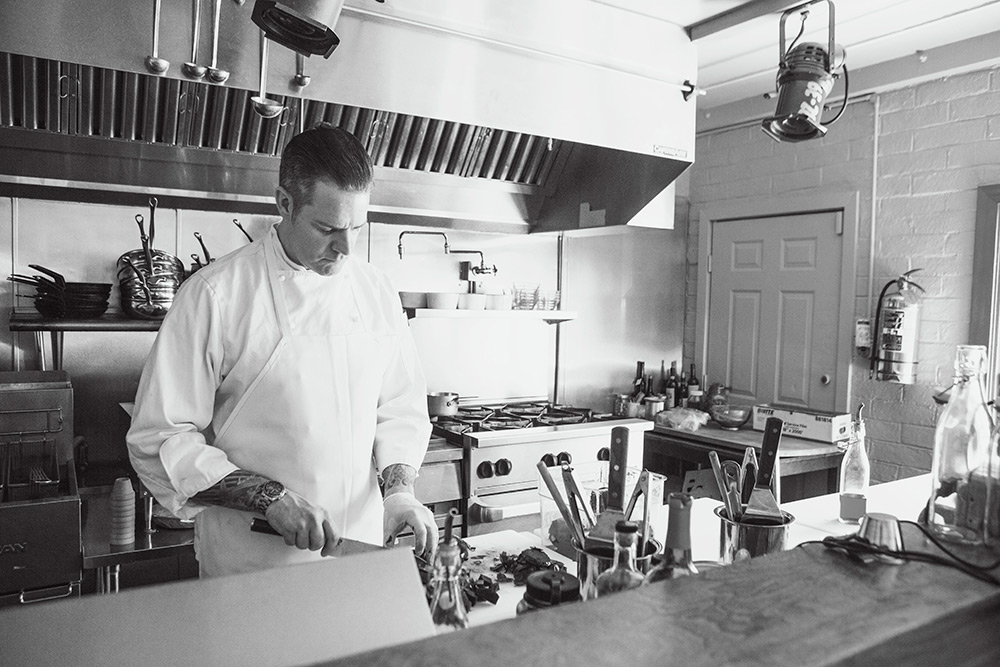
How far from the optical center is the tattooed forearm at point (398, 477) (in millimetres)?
2051

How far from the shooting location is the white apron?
198 centimetres

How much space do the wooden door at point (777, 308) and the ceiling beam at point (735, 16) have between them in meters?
1.58

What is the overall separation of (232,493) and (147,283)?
174 cm

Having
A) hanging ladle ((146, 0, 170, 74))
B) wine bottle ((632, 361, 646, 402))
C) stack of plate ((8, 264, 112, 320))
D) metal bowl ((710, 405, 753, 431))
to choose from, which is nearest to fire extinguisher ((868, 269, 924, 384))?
metal bowl ((710, 405, 753, 431))

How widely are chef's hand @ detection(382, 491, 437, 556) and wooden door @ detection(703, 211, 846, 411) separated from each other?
3479 millimetres

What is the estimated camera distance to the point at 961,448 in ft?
4.57

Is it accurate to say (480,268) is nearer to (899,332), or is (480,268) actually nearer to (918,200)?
(899,332)

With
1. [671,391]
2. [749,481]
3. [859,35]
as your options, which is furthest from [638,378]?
[749,481]

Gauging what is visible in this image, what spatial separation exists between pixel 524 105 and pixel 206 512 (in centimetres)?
208

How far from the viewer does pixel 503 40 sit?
3102mm

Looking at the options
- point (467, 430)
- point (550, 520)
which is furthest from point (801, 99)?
point (467, 430)

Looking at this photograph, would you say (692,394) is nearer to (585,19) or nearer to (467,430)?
(467,430)

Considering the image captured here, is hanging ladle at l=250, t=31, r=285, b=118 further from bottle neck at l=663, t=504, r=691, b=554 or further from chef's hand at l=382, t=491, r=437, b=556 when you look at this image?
bottle neck at l=663, t=504, r=691, b=554

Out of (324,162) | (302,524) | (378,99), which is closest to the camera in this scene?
(302,524)
